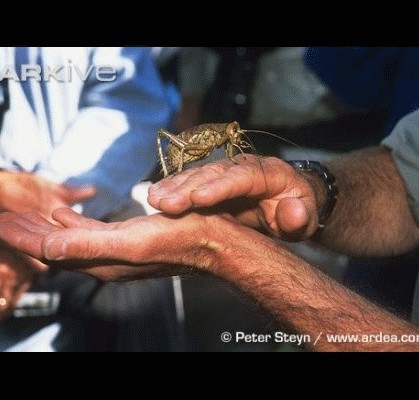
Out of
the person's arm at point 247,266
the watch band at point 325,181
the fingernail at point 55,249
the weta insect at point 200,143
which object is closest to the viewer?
the fingernail at point 55,249

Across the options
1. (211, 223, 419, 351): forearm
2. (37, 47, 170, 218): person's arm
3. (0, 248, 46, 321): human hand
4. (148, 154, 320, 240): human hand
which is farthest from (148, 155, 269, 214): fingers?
(0, 248, 46, 321): human hand

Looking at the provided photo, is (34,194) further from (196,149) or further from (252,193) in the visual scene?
(252,193)

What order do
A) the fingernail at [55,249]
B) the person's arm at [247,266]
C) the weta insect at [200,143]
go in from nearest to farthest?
the fingernail at [55,249] < the person's arm at [247,266] < the weta insect at [200,143]

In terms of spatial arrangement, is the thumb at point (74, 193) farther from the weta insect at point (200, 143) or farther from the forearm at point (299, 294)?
the forearm at point (299, 294)

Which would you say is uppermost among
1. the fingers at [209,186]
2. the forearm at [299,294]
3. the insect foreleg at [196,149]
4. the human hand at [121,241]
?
the insect foreleg at [196,149]

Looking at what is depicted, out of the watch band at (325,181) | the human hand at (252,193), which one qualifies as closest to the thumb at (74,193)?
the human hand at (252,193)

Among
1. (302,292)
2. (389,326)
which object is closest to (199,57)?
(302,292)
